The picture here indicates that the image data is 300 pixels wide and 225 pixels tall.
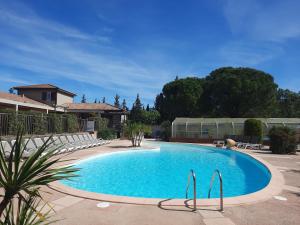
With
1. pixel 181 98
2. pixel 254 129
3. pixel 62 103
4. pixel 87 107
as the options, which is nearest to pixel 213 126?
pixel 254 129

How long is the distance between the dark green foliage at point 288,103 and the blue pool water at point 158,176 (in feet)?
128

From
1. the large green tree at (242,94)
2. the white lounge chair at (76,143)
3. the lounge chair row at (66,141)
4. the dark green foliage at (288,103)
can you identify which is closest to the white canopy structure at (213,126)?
the lounge chair row at (66,141)

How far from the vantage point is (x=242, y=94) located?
4100 cm

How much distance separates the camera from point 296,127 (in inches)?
1034

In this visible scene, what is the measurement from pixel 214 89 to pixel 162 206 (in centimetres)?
3963

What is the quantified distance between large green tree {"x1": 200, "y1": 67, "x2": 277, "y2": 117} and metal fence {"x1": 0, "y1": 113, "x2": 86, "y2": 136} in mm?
27866

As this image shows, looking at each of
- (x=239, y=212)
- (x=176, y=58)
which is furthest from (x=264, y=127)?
(x=239, y=212)

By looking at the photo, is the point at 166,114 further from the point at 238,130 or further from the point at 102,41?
the point at 102,41

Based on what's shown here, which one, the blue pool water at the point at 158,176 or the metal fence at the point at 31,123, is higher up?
the metal fence at the point at 31,123

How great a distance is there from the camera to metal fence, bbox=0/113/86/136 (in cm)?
1563

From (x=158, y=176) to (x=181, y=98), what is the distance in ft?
103

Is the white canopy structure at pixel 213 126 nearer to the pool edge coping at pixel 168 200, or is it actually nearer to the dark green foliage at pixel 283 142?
the dark green foliage at pixel 283 142

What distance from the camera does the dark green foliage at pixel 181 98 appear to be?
42750 mm

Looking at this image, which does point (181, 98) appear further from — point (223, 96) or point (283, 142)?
point (283, 142)
